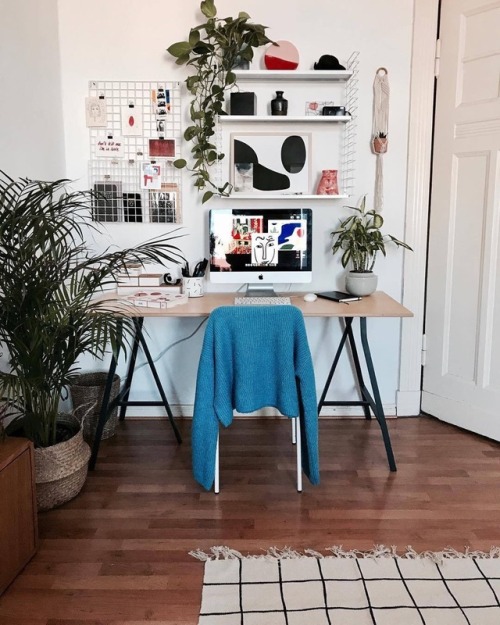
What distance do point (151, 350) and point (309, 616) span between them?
186cm

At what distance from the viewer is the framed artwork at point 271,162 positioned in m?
2.99

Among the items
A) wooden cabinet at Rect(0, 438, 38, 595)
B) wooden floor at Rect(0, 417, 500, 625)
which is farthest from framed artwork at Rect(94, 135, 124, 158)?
wooden cabinet at Rect(0, 438, 38, 595)

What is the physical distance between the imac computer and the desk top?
0.48ft

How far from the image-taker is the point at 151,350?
3.22m

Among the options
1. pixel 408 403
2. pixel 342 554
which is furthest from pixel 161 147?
pixel 342 554

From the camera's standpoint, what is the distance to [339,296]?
2838 mm

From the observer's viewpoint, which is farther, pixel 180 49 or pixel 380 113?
pixel 380 113

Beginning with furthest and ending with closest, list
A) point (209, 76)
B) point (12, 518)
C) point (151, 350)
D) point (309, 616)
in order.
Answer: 1. point (151, 350)
2. point (209, 76)
3. point (12, 518)
4. point (309, 616)

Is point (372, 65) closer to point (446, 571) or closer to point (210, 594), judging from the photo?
point (446, 571)

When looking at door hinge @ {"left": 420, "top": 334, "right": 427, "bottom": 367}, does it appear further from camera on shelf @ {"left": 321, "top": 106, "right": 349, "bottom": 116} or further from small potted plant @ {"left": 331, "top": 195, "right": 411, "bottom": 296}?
camera on shelf @ {"left": 321, "top": 106, "right": 349, "bottom": 116}

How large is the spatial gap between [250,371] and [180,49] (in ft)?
5.64

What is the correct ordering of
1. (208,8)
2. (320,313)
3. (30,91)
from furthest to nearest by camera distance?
1. (208,8)
2. (30,91)
3. (320,313)

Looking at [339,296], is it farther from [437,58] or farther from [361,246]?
[437,58]

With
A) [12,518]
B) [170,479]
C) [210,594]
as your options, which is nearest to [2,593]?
[12,518]
